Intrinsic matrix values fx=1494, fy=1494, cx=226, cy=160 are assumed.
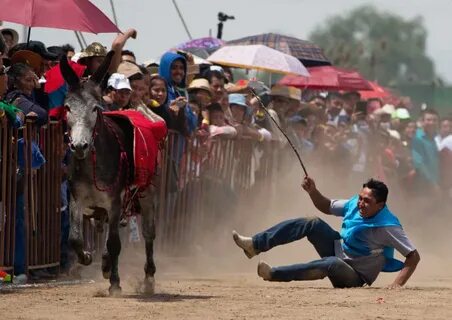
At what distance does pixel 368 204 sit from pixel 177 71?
421 centimetres

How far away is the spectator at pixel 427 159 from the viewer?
28.1 metres

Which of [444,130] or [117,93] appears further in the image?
[444,130]

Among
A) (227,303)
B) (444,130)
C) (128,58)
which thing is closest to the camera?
(227,303)

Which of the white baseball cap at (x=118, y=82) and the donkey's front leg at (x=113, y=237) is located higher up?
the white baseball cap at (x=118, y=82)

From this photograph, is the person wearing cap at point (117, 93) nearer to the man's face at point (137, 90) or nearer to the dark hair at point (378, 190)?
the man's face at point (137, 90)

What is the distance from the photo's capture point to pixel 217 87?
20.0 m

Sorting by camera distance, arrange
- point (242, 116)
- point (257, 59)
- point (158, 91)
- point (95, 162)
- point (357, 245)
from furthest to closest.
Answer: point (257, 59) < point (242, 116) < point (158, 91) < point (357, 245) < point (95, 162)

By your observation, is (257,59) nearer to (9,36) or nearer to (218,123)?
(218,123)

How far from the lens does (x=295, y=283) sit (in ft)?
53.2

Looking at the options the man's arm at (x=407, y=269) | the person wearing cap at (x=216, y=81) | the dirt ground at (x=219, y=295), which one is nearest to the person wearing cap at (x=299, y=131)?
the person wearing cap at (x=216, y=81)

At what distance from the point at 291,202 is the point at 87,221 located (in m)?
6.94

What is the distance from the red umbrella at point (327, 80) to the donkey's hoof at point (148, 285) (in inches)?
532

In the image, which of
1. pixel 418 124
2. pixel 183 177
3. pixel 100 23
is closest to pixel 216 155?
pixel 183 177

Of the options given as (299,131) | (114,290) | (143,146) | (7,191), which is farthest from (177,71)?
(299,131)
